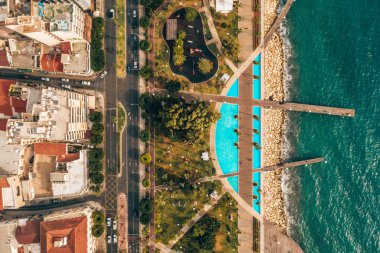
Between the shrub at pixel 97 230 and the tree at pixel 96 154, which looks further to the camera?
the tree at pixel 96 154

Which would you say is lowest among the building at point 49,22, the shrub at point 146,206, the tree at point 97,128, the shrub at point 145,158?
the shrub at point 146,206

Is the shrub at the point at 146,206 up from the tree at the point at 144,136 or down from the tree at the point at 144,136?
down

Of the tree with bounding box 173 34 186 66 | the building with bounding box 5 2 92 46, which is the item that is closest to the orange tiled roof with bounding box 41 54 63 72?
the building with bounding box 5 2 92 46

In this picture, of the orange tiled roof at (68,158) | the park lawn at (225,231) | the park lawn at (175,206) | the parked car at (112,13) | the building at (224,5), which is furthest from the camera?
the parked car at (112,13)

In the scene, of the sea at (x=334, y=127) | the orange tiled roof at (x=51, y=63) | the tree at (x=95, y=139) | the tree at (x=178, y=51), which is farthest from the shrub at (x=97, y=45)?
the sea at (x=334, y=127)

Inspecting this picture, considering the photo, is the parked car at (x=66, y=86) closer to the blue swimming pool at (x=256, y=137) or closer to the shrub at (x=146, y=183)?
the shrub at (x=146, y=183)

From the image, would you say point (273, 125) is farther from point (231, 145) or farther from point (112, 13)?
point (112, 13)

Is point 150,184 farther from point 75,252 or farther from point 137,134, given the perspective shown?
point 75,252

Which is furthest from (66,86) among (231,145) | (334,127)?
(334,127)
